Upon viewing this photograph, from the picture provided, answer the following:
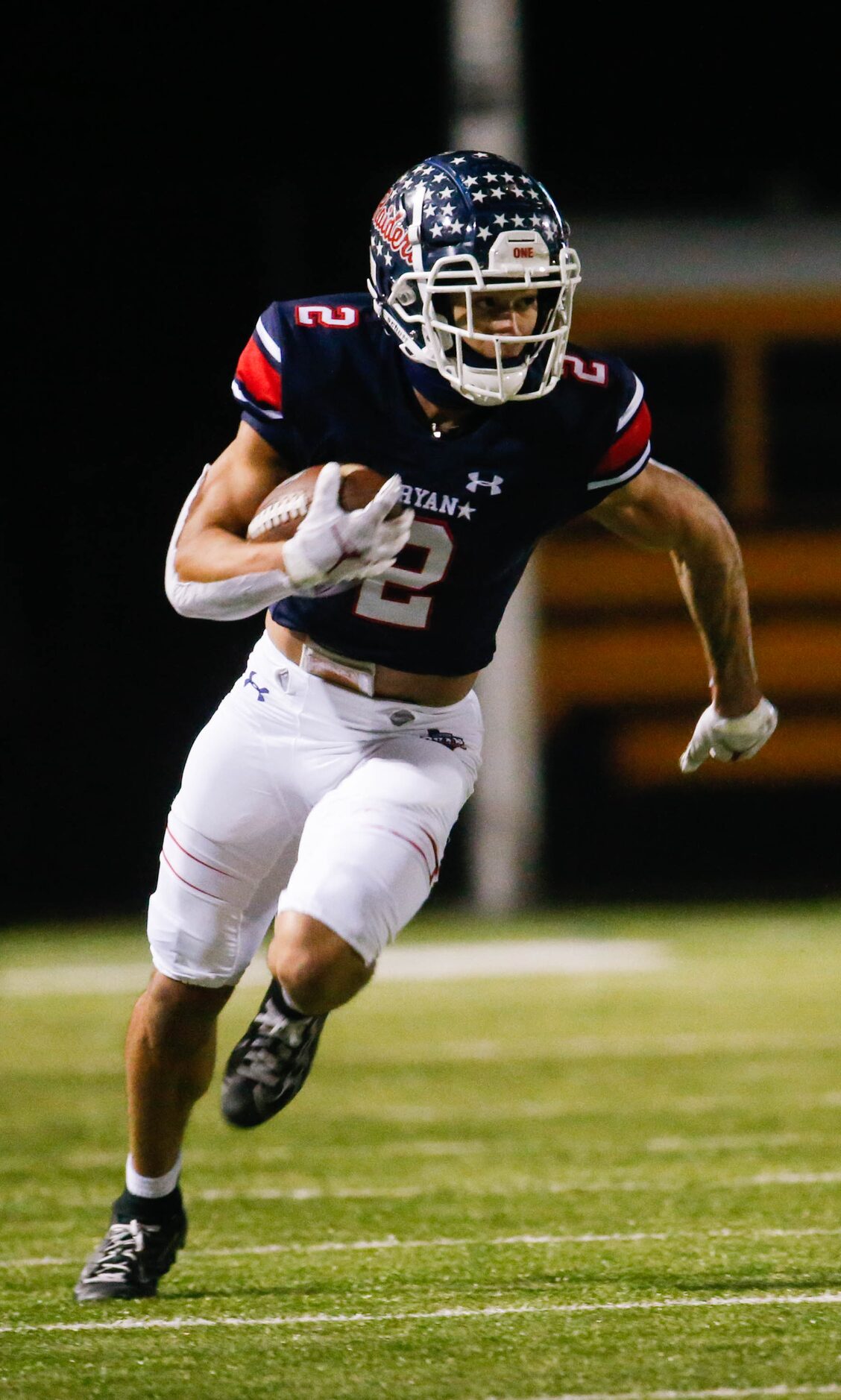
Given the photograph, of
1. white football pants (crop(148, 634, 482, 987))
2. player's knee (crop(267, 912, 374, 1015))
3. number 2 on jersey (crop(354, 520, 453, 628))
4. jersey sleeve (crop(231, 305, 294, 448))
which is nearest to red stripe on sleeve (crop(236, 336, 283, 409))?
jersey sleeve (crop(231, 305, 294, 448))

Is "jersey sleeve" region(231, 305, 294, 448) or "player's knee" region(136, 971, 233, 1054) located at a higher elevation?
"jersey sleeve" region(231, 305, 294, 448)

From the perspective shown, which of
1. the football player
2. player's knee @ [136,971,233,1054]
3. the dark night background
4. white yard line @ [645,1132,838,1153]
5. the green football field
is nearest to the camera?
the green football field

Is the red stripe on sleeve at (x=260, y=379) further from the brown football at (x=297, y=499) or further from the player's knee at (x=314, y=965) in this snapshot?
the player's knee at (x=314, y=965)

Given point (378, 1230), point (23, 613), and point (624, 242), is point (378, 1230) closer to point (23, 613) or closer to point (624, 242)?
point (624, 242)

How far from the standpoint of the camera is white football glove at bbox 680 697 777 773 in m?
3.71

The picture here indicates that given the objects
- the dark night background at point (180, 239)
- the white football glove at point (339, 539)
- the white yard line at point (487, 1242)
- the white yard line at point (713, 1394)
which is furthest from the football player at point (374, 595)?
the dark night background at point (180, 239)

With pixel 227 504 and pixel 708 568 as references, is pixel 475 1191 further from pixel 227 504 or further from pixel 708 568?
pixel 227 504

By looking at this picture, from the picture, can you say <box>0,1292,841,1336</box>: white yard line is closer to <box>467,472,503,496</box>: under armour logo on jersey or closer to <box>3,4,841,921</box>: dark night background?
<box>467,472,503,496</box>: under armour logo on jersey

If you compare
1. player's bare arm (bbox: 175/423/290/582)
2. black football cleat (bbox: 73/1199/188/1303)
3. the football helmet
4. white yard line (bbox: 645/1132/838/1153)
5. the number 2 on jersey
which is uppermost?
the football helmet

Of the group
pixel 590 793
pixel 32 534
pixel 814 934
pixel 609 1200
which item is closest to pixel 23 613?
pixel 32 534

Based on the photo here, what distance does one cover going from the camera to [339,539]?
305 centimetres

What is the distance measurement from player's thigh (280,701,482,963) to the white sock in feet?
2.05

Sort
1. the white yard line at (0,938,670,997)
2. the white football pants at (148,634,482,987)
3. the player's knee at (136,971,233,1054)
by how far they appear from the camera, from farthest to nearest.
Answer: the white yard line at (0,938,670,997), the player's knee at (136,971,233,1054), the white football pants at (148,634,482,987)

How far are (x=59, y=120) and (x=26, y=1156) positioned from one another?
8777mm
